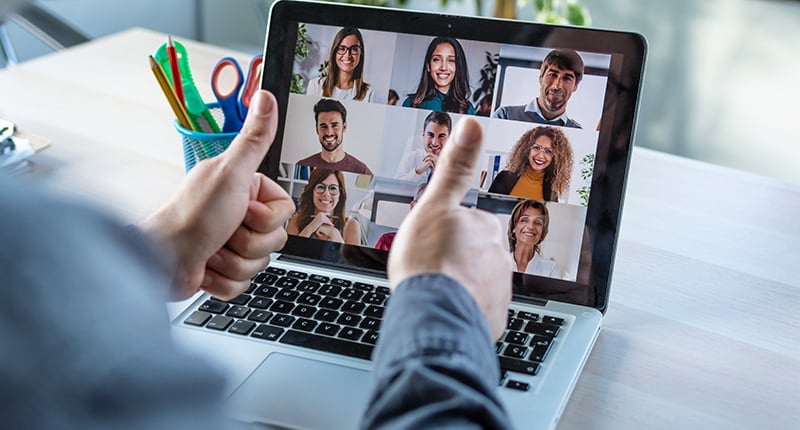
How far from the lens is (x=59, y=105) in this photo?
4.38 ft

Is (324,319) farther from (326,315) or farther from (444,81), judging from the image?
(444,81)

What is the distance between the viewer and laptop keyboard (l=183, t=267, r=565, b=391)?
2.56ft

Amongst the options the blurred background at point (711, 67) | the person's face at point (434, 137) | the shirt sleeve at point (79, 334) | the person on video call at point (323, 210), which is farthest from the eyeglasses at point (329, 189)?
the blurred background at point (711, 67)

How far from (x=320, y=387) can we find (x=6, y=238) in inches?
18.8

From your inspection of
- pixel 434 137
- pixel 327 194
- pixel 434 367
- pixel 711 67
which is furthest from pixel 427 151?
pixel 711 67

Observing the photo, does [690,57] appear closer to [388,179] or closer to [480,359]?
[388,179]

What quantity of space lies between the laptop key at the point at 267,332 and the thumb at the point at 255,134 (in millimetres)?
155

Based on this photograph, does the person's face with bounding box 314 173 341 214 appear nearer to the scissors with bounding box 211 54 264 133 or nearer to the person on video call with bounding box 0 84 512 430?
the person on video call with bounding box 0 84 512 430

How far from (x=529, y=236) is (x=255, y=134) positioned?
30cm

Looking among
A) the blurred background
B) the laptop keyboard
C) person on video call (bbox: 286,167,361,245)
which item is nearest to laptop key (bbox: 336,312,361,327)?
the laptop keyboard

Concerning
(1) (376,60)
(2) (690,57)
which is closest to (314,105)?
(1) (376,60)

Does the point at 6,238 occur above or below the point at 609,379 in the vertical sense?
above

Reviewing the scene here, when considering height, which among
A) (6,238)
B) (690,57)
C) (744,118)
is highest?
(6,238)

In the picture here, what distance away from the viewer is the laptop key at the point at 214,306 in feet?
2.77
